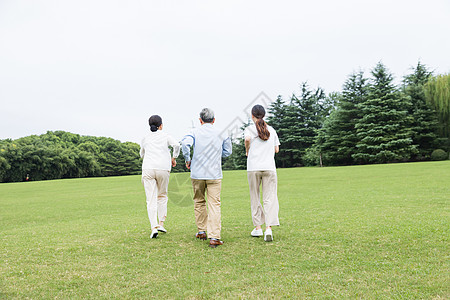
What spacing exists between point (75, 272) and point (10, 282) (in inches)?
27.3

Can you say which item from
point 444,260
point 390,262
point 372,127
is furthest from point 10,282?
point 372,127

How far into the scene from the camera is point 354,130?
44.7 metres

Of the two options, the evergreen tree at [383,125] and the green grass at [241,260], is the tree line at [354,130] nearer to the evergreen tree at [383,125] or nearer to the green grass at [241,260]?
the evergreen tree at [383,125]

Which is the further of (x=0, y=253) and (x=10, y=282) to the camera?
(x=0, y=253)

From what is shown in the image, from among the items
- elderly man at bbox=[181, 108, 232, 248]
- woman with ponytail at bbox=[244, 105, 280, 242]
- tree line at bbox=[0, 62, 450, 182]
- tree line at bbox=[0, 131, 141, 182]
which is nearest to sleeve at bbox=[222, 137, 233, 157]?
elderly man at bbox=[181, 108, 232, 248]

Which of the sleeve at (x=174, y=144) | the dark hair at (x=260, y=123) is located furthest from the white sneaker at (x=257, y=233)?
the sleeve at (x=174, y=144)

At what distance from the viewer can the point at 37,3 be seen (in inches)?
414

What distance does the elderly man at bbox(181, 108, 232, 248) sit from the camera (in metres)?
5.45

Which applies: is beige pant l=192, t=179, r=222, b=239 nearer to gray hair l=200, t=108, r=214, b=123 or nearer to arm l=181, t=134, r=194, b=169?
arm l=181, t=134, r=194, b=169

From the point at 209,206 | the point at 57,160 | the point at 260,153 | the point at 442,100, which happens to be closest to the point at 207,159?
the point at 209,206

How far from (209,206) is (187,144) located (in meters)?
1.14

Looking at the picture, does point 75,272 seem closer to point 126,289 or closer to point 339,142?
point 126,289

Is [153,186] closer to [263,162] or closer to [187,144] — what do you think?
[187,144]

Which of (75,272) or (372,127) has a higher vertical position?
(372,127)
